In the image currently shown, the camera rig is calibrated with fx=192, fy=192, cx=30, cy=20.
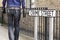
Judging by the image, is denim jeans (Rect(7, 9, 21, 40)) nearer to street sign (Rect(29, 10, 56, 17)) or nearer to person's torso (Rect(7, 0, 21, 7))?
person's torso (Rect(7, 0, 21, 7))

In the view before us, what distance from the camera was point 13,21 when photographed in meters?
6.42

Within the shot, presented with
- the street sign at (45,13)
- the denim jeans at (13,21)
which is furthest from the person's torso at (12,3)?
the street sign at (45,13)

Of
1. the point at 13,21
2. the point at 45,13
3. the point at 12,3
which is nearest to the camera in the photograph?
the point at 45,13

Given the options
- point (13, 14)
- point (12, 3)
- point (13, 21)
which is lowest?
point (13, 21)

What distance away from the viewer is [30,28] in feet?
32.6

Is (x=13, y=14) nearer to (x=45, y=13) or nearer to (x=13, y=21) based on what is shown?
(x=13, y=21)

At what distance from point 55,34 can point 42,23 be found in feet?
3.26

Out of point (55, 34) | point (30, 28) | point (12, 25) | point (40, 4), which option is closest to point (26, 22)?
point (30, 28)

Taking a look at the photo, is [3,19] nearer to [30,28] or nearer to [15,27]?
[30,28]

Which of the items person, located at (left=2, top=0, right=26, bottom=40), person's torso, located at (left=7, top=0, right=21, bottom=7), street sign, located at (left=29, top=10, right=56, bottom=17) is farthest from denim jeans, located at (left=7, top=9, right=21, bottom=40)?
street sign, located at (left=29, top=10, right=56, bottom=17)

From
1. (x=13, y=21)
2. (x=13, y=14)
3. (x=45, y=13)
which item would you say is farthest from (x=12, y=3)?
(x=45, y=13)

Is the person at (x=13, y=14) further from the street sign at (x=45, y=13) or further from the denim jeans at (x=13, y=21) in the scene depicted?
the street sign at (x=45, y=13)

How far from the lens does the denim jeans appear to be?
6309 mm

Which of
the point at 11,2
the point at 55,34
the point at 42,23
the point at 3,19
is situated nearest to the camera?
the point at 11,2
